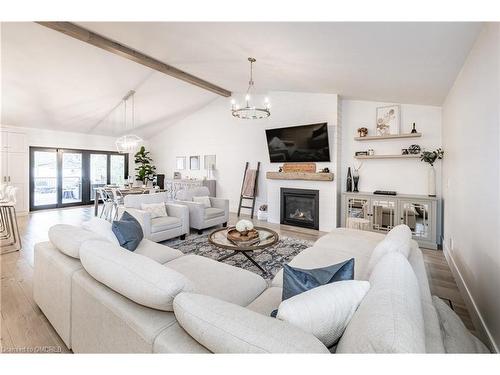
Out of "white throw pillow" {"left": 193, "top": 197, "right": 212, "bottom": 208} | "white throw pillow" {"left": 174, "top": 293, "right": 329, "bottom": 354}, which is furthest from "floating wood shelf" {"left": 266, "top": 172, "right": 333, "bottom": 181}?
"white throw pillow" {"left": 174, "top": 293, "right": 329, "bottom": 354}

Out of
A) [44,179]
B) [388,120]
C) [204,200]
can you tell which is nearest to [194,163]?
[204,200]

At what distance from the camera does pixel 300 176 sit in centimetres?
511

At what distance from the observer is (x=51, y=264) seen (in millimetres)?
1739

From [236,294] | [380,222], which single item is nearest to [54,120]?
[236,294]

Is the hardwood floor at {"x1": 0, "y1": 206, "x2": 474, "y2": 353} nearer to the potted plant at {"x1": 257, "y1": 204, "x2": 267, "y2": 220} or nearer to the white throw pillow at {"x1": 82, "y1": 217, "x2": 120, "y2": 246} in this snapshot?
the white throw pillow at {"x1": 82, "y1": 217, "x2": 120, "y2": 246}

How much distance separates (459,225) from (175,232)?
385cm

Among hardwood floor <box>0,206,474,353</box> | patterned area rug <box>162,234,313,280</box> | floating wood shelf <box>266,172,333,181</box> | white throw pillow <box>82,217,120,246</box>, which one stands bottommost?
hardwood floor <box>0,206,474,353</box>

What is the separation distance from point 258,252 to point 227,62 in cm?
305

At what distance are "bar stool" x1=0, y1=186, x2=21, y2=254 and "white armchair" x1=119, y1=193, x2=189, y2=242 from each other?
1484 mm

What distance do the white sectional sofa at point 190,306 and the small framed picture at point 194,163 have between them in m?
5.82

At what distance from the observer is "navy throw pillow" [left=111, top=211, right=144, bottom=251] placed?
2275mm

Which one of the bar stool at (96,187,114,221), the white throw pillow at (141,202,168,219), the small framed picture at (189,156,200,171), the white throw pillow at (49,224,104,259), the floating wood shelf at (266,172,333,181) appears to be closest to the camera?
the white throw pillow at (49,224,104,259)

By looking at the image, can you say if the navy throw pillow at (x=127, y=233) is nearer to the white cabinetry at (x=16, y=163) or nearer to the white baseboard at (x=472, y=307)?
the white baseboard at (x=472, y=307)
